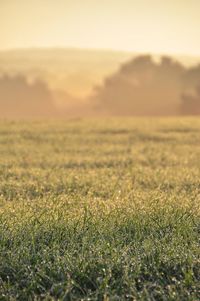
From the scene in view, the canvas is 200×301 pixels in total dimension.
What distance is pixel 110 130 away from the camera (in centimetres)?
2383

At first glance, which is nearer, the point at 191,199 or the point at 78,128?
the point at 191,199

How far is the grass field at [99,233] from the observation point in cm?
493

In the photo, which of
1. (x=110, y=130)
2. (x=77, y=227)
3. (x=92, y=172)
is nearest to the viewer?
(x=77, y=227)

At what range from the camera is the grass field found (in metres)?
4.93

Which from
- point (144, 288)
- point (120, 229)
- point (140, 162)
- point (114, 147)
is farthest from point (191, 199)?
point (114, 147)

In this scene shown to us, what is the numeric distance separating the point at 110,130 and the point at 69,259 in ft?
61.0

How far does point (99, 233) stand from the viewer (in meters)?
6.19

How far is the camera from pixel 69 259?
534cm

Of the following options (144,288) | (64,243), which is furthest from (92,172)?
(144,288)

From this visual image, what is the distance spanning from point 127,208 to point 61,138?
1336 cm

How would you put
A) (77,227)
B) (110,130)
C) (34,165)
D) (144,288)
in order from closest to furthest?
(144,288) < (77,227) < (34,165) < (110,130)

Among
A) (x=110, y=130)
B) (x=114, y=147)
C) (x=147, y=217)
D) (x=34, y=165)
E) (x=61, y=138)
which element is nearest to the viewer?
(x=147, y=217)

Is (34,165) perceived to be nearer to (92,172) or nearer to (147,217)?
(92,172)

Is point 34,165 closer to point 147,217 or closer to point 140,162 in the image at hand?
point 140,162
